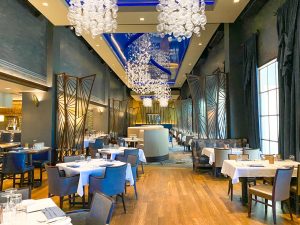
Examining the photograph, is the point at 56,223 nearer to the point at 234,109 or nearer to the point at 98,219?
the point at 98,219

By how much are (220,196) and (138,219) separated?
213 cm

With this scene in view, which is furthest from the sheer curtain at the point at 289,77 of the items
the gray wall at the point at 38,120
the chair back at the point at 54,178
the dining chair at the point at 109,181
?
the gray wall at the point at 38,120

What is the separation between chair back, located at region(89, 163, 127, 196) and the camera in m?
4.16

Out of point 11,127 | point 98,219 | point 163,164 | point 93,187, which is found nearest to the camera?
point 98,219

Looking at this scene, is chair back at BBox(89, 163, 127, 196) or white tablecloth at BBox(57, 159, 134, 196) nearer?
chair back at BBox(89, 163, 127, 196)

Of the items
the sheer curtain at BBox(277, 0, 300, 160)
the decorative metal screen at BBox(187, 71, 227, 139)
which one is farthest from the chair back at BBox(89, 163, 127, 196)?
the decorative metal screen at BBox(187, 71, 227, 139)

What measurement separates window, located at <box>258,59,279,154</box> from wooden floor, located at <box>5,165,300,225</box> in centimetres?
154

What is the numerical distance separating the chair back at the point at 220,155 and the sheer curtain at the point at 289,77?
149 cm

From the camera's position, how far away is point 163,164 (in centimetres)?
993

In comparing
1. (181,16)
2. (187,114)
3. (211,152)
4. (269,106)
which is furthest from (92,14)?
(187,114)

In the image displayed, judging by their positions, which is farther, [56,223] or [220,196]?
[220,196]

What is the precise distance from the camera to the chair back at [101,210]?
2.07 meters

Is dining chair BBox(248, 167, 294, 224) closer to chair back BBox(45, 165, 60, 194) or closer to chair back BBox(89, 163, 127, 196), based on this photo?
chair back BBox(89, 163, 127, 196)

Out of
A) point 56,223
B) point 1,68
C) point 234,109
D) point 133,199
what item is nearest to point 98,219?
point 56,223
